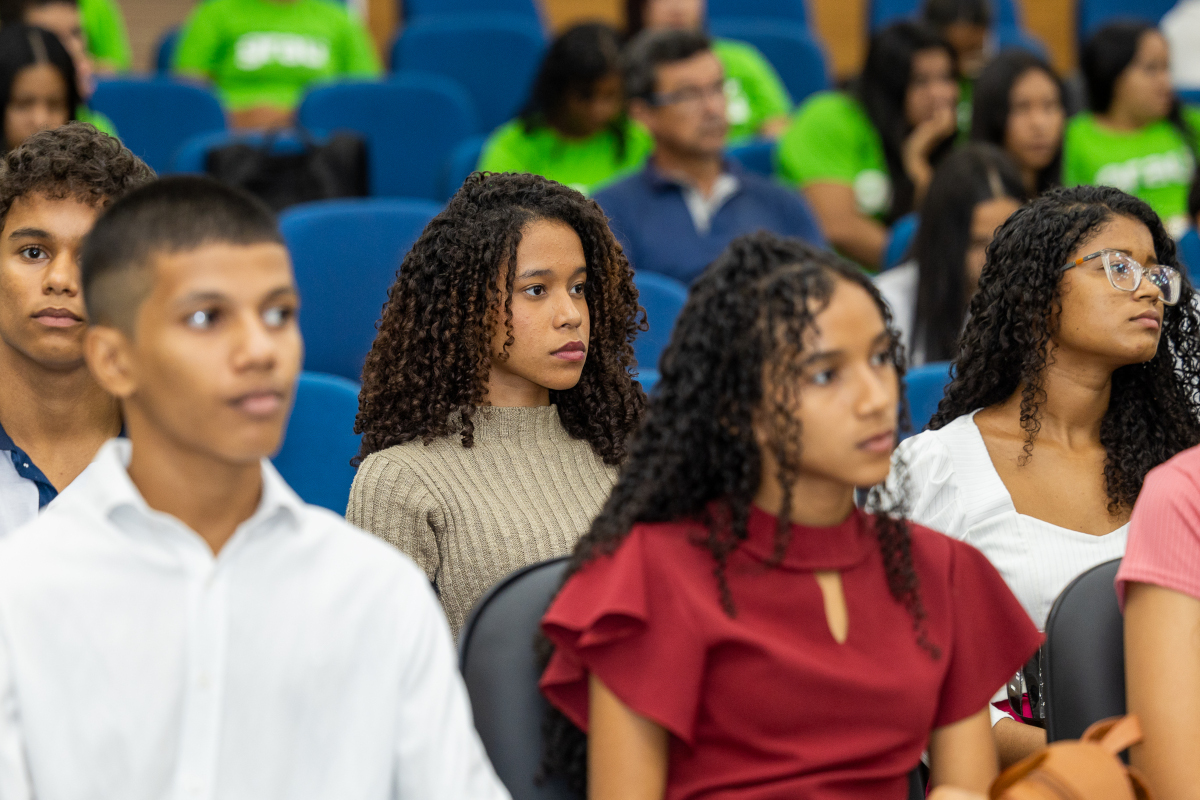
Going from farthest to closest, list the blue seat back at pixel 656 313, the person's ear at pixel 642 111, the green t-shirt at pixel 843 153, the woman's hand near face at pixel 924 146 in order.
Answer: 1. the green t-shirt at pixel 843 153
2. the woman's hand near face at pixel 924 146
3. the person's ear at pixel 642 111
4. the blue seat back at pixel 656 313

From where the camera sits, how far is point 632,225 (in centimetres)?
339

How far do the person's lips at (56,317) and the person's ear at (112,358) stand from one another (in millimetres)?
483

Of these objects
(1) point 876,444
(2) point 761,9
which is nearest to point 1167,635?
(1) point 876,444

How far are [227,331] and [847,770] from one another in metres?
0.69

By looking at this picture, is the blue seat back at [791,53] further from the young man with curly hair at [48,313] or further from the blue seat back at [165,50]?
the young man with curly hair at [48,313]

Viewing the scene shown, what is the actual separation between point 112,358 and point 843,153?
10.6 feet

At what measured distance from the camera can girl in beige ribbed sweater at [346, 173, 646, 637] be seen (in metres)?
1.71

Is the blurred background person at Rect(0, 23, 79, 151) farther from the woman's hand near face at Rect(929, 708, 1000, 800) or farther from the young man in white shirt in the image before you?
the woman's hand near face at Rect(929, 708, 1000, 800)

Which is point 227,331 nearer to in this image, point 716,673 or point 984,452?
point 716,673

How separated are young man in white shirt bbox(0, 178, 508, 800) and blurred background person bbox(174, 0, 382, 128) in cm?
347

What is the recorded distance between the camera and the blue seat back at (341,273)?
271 centimetres

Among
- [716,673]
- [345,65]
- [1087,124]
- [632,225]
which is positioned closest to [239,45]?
[345,65]

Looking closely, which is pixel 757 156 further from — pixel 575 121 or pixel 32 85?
pixel 32 85

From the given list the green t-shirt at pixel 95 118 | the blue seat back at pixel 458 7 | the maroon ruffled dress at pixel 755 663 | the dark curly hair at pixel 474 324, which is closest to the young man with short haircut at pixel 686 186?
the green t-shirt at pixel 95 118
